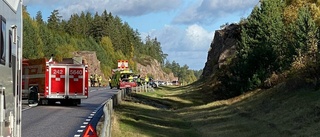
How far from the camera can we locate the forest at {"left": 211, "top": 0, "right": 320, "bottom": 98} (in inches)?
1561

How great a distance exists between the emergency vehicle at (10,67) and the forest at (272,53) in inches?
918

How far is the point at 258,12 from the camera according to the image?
5775cm

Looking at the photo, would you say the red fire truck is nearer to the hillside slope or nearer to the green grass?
the green grass

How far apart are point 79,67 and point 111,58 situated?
460 ft

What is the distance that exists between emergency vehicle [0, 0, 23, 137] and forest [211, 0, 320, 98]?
23.3 m

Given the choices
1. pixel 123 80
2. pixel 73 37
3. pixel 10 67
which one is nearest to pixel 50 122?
pixel 10 67

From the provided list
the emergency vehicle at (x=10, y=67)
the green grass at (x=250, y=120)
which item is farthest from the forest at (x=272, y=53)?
the emergency vehicle at (x=10, y=67)

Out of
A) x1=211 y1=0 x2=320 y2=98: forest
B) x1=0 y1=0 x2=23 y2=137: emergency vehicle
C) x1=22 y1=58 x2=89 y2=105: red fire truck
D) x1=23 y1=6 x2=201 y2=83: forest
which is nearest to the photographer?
x1=0 y1=0 x2=23 y2=137: emergency vehicle

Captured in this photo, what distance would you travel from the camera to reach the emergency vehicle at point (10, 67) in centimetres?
861

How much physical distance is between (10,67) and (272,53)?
133ft

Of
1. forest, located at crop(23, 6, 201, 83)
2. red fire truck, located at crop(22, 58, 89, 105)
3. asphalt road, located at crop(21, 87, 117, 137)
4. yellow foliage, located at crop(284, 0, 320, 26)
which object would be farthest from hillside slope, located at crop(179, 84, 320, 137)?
forest, located at crop(23, 6, 201, 83)

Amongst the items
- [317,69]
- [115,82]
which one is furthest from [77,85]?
[115,82]

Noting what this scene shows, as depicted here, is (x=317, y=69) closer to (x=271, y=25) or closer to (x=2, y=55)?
(x=271, y=25)

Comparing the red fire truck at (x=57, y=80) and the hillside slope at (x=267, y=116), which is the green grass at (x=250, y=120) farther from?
the red fire truck at (x=57, y=80)
